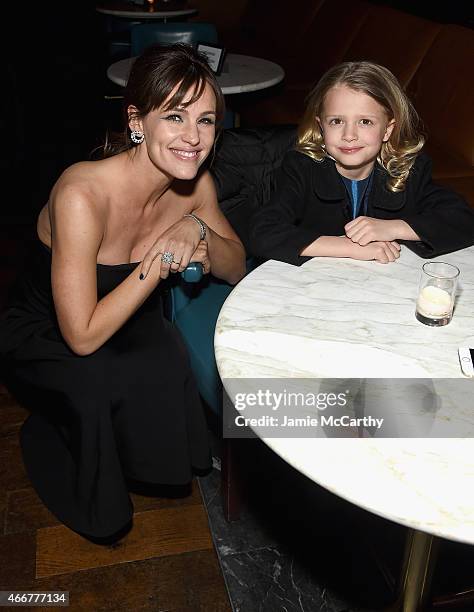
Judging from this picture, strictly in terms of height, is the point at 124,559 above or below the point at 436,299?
below

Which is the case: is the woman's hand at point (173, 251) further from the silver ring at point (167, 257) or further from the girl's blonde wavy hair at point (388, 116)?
the girl's blonde wavy hair at point (388, 116)

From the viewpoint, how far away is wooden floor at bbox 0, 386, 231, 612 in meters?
1.62

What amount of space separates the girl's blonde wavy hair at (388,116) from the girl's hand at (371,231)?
0.73 feet

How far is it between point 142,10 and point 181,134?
14.0ft

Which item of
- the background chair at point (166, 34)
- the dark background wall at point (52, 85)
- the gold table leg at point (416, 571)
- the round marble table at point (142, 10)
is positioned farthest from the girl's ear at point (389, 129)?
the round marble table at point (142, 10)

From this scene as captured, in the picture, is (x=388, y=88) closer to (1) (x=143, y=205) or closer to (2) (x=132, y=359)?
(1) (x=143, y=205)

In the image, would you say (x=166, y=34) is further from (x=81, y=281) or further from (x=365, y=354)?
(x=365, y=354)

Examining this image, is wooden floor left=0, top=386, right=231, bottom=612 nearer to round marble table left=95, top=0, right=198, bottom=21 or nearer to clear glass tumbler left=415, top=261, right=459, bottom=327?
clear glass tumbler left=415, top=261, right=459, bottom=327

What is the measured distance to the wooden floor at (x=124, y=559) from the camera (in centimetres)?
162

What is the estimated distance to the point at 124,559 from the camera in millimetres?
1722

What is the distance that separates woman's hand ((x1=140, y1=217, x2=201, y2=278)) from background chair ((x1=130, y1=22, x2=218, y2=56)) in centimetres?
232

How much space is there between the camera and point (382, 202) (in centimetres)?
175

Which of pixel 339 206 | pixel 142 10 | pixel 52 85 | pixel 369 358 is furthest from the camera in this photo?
pixel 52 85

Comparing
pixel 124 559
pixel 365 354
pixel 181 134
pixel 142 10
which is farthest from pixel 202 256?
pixel 142 10
